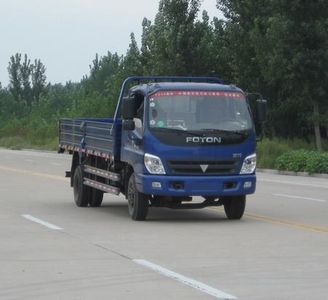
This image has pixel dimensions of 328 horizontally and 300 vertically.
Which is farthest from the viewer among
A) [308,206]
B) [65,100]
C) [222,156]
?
[65,100]

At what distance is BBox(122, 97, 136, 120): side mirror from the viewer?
1409 cm

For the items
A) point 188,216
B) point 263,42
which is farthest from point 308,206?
point 263,42

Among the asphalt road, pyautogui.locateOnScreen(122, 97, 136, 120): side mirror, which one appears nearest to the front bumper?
the asphalt road

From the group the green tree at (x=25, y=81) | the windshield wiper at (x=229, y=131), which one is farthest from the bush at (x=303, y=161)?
the green tree at (x=25, y=81)

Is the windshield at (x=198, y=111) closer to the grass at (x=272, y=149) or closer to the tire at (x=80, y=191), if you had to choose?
the tire at (x=80, y=191)

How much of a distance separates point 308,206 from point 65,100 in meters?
86.4

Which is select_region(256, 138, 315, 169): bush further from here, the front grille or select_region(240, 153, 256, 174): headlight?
the front grille

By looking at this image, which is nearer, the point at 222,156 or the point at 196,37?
the point at 222,156

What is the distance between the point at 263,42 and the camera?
3384 centimetres

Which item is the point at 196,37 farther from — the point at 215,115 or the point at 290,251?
the point at 290,251

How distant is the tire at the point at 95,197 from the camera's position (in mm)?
17594

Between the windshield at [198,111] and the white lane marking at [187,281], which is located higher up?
the windshield at [198,111]

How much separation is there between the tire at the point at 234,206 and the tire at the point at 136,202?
5.19 feet

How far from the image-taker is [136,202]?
1421 centimetres
